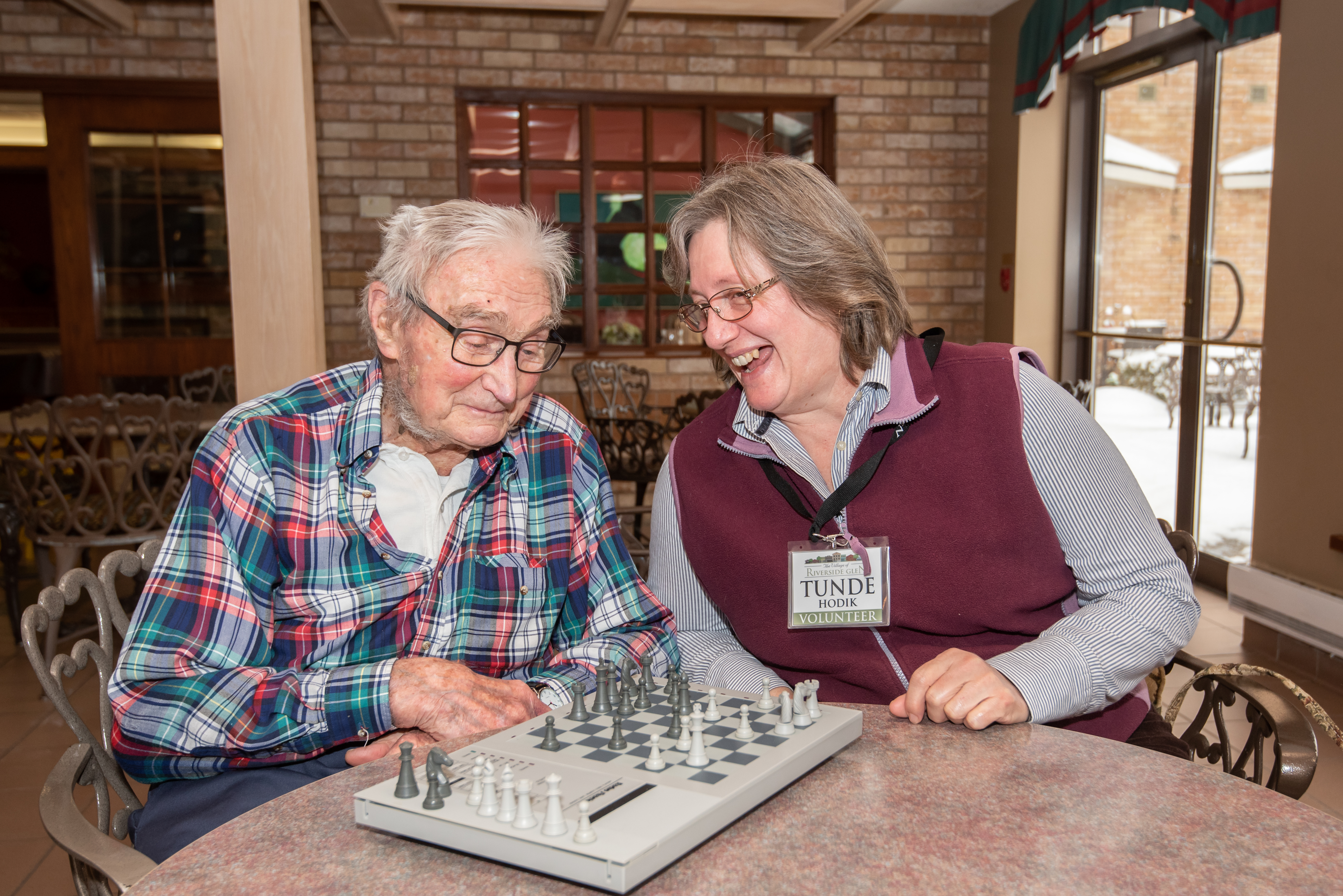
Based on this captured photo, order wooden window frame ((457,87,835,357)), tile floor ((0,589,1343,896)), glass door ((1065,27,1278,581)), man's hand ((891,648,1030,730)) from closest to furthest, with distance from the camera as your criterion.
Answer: man's hand ((891,648,1030,730)), tile floor ((0,589,1343,896)), glass door ((1065,27,1278,581)), wooden window frame ((457,87,835,357))

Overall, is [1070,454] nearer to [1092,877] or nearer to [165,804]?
[1092,877]

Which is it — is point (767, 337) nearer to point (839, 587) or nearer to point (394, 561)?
point (839, 587)

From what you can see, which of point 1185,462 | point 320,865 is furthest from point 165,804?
point 1185,462

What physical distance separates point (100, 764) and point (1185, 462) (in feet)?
15.7

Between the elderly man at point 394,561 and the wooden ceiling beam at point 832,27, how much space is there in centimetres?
401

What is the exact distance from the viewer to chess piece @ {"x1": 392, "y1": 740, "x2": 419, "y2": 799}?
0.80 meters

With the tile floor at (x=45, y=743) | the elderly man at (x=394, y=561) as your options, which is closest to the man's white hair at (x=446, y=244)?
→ the elderly man at (x=394, y=561)

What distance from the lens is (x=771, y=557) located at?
55.1 inches

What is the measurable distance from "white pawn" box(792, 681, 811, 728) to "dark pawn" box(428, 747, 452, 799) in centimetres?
32

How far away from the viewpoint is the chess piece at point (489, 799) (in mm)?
756

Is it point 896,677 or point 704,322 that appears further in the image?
point 704,322

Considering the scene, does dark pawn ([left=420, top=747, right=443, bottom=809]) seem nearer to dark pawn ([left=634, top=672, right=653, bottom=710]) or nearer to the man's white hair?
dark pawn ([left=634, top=672, right=653, bottom=710])

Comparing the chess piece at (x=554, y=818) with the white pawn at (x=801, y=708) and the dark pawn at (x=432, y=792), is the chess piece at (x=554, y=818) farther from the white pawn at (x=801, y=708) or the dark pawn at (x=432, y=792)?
the white pawn at (x=801, y=708)

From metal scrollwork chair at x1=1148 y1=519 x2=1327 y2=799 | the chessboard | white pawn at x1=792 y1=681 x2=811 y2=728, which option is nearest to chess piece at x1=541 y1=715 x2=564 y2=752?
the chessboard
